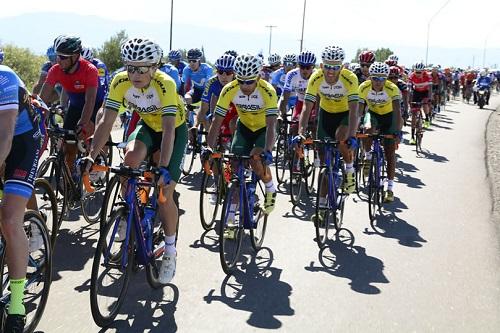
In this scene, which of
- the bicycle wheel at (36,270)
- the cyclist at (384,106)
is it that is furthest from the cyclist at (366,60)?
the bicycle wheel at (36,270)

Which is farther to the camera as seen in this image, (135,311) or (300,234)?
(300,234)

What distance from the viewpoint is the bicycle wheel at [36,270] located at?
4070 mm

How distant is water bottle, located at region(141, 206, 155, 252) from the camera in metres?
4.75

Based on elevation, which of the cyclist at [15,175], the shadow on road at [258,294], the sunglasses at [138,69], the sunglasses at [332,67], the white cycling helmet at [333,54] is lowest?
the shadow on road at [258,294]

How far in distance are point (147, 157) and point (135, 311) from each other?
5.67ft

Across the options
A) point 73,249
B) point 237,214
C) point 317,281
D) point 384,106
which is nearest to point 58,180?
point 73,249

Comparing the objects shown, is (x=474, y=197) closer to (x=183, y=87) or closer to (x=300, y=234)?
(x=300, y=234)

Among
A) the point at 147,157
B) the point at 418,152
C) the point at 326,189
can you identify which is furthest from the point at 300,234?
the point at 418,152

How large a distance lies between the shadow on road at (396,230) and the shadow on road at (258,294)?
2162mm

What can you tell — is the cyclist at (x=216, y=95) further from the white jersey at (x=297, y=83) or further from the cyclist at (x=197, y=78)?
the cyclist at (x=197, y=78)

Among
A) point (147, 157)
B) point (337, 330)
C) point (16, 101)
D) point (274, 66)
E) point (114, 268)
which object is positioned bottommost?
point (337, 330)

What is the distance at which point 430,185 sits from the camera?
1100 centimetres

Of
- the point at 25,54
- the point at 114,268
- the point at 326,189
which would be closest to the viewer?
the point at 114,268

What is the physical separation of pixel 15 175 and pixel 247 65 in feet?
9.80
